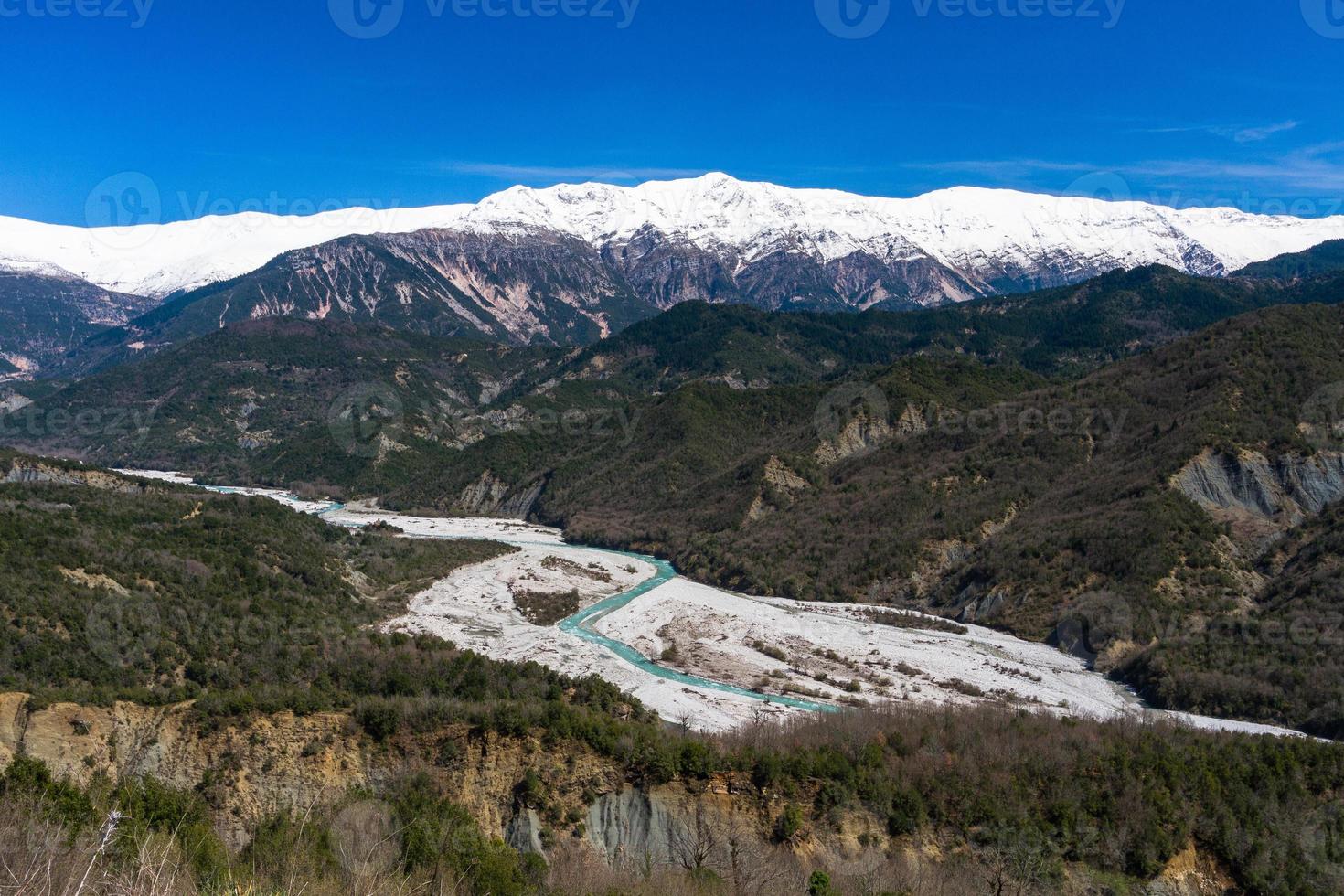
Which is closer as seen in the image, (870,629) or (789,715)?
(789,715)

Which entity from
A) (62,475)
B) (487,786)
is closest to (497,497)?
(62,475)

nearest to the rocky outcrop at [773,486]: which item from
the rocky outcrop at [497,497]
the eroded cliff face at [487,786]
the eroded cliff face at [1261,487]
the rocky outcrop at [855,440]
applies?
the rocky outcrop at [855,440]

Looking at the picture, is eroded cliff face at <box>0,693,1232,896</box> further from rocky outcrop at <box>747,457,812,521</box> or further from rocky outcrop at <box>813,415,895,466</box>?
rocky outcrop at <box>813,415,895,466</box>

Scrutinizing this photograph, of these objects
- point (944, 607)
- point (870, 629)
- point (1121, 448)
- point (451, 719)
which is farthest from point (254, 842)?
point (1121, 448)

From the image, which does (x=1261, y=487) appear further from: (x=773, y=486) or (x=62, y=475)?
(x=62, y=475)

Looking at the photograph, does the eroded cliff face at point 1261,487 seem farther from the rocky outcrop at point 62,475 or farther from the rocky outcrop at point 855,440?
the rocky outcrop at point 62,475

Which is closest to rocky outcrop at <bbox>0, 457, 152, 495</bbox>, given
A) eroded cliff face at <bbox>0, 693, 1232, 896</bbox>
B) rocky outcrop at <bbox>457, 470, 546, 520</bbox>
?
rocky outcrop at <bbox>457, 470, 546, 520</bbox>

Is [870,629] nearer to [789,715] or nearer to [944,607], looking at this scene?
[944,607]
